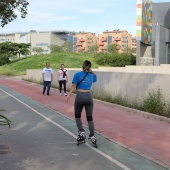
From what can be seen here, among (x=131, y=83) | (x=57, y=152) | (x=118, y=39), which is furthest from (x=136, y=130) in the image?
(x=118, y=39)

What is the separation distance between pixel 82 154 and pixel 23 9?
12.6 meters

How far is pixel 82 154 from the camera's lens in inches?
266

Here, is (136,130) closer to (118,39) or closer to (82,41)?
(118,39)

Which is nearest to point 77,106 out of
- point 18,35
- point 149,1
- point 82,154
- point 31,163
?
point 82,154

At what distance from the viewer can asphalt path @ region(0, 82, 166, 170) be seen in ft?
19.6

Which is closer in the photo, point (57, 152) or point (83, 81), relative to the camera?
point (57, 152)

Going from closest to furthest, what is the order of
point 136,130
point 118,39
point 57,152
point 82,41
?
point 57,152
point 136,130
point 118,39
point 82,41

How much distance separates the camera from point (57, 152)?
22.5 ft

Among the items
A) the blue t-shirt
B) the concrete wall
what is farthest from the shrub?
the blue t-shirt

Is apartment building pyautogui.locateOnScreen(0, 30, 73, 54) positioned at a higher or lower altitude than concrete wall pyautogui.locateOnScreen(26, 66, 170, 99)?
higher

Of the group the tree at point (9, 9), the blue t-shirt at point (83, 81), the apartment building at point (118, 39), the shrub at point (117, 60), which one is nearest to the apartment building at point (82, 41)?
the apartment building at point (118, 39)

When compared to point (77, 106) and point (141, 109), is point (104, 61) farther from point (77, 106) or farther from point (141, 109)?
point (77, 106)

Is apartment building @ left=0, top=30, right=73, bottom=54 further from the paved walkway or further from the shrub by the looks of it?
the paved walkway

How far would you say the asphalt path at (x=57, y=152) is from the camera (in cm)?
596
